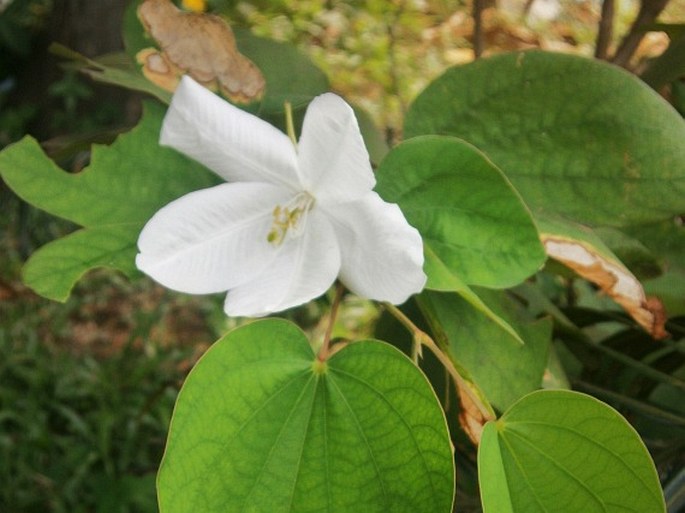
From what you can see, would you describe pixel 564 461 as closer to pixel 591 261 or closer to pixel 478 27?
pixel 591 261

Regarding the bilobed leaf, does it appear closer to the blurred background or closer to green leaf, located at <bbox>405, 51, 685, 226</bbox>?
green leaf, located at <bbox>405, 51, 685, 226</bbox>

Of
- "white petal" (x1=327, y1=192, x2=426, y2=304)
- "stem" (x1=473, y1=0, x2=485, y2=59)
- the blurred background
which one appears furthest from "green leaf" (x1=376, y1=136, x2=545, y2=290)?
the blurred background

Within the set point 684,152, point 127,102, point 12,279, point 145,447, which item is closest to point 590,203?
point 684,152

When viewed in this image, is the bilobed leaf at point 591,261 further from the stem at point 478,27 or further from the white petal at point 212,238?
the stem at point 478,27

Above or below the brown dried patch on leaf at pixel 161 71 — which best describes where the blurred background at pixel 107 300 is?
below

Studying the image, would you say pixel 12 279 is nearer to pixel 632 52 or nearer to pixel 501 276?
pixel 632 52

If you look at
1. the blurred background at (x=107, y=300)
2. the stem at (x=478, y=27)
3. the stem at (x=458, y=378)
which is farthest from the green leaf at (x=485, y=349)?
the blurred background at (x=107, y=300)

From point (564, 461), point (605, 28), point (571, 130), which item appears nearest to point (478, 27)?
point (605, 28)
